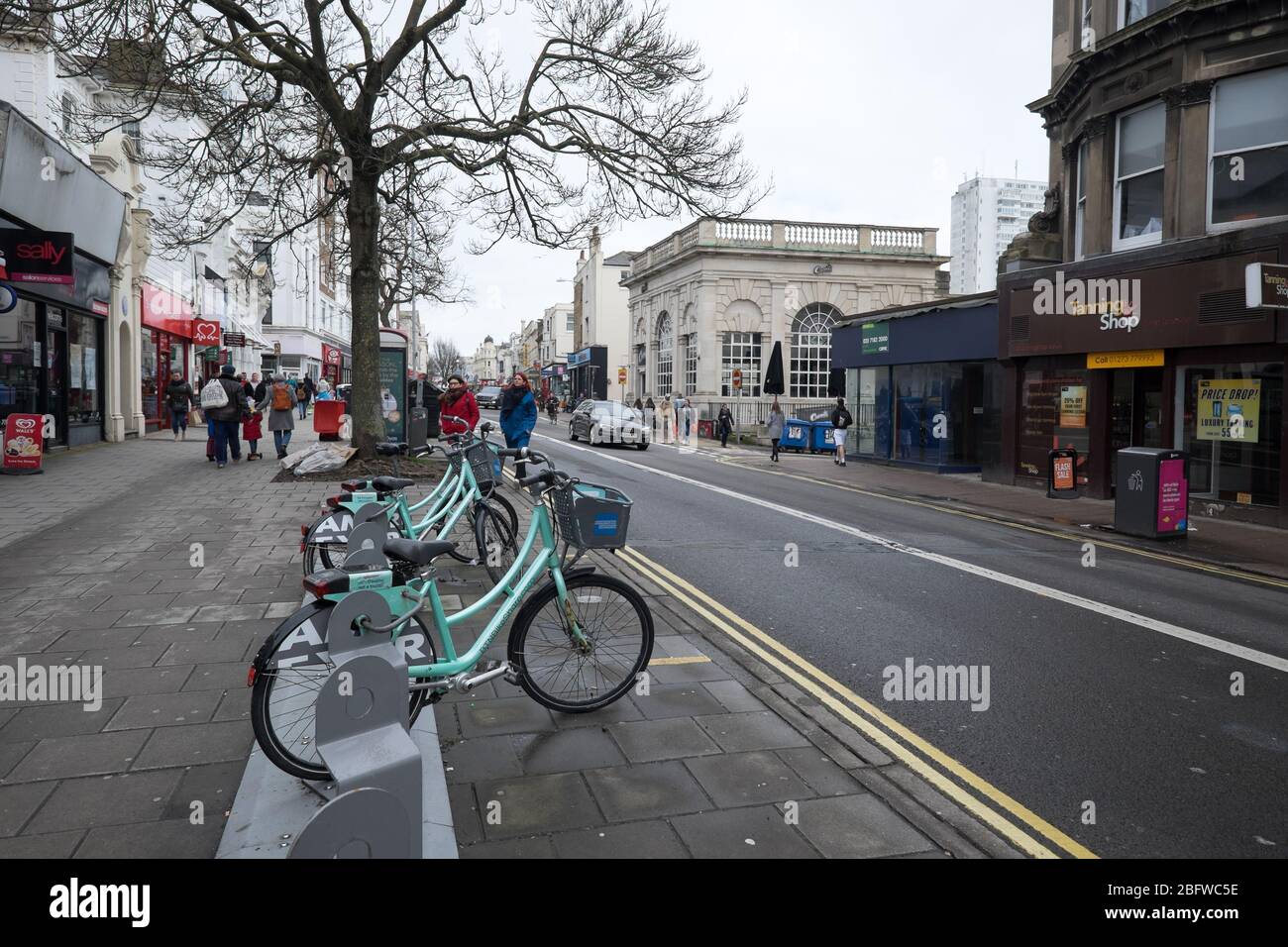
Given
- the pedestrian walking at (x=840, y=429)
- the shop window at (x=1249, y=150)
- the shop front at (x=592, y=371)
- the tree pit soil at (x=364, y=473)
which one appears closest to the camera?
the shop window at (x=1249, y=150)

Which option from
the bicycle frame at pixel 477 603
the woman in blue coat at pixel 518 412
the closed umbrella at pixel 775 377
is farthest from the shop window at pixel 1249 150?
the closed umbrella at pixel 775 377

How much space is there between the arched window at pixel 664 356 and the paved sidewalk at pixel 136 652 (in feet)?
113

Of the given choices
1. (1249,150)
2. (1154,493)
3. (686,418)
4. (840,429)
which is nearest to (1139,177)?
(1249,150)

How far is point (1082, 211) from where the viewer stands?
17.3 m

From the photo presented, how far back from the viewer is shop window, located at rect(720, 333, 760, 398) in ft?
133

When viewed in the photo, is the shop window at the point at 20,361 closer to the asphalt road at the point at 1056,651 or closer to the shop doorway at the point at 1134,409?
the asphalt road at the point at 1056,651

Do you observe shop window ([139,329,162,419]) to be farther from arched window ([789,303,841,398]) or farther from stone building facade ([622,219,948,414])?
arched window ([789,303,841,398])

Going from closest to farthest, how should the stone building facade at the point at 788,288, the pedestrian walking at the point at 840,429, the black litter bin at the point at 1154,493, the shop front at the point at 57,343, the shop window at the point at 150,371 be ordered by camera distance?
the black litter bin at the point at 1154,493
the shop front at the point at 57,343
the pedestrian walking at the point at 840,429
the shop window at the point at 150,371
the stone building facade at the point at 788,288

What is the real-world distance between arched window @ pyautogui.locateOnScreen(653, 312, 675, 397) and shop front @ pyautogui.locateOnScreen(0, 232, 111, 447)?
91.3ft

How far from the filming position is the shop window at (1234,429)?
1356cm

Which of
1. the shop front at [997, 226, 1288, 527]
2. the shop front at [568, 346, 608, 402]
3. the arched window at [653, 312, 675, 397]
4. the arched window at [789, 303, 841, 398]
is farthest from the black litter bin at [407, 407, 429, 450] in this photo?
the shop front at [568, 346, 608, 402]
